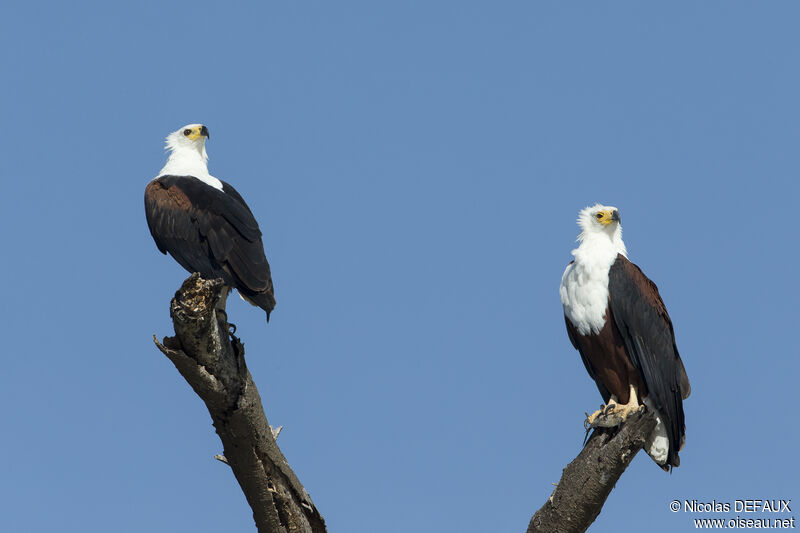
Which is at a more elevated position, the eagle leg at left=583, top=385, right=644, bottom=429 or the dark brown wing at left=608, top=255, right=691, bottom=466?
the dark brown wing at left=608, top=255, right=691, bottom=466

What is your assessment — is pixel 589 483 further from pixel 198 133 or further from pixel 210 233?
pixel 198 133

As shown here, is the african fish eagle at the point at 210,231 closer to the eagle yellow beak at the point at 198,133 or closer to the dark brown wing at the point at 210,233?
the dark brown wing at the point at 210,233

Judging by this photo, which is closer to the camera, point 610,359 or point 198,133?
point 610,359

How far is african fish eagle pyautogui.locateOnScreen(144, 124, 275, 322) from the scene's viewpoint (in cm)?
746

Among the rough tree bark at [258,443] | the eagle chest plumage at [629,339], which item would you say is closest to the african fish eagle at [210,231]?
the rough tree bark at [258,443]

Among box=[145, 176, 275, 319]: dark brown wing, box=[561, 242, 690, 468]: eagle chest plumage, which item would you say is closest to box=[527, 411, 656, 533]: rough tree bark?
box=[561, 242, 690, 468]: eagle chest plumage

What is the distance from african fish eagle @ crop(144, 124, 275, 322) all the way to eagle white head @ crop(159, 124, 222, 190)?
0.71 feet

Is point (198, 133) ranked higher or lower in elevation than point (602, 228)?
higher

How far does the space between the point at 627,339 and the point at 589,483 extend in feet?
5.82

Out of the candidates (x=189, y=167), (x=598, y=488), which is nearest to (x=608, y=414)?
(x=598, y=488)

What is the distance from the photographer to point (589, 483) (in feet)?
20.5

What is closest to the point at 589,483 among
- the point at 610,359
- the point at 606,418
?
the point at 606,418

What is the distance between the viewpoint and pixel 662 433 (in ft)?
25.1

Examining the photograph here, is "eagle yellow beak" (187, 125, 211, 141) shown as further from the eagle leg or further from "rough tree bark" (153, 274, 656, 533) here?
the eagle leg
